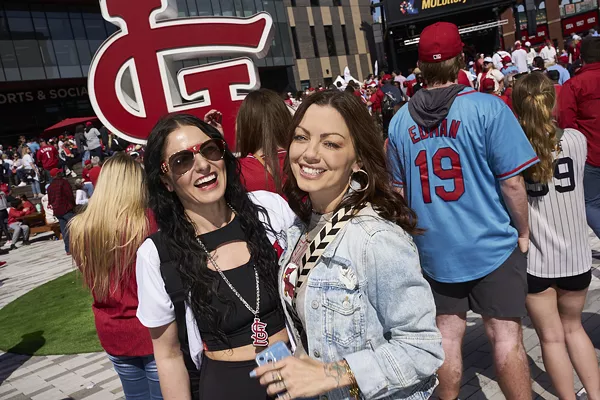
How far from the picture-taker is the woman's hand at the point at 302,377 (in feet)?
4.82

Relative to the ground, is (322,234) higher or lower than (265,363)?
higher

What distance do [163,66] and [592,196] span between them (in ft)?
14.1

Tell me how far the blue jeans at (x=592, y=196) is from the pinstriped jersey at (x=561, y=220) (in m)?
1.30

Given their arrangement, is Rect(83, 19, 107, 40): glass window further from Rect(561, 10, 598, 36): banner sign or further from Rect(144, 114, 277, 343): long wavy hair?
Rect(561, 10, 598, 36): banner sign

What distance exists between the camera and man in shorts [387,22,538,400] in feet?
8.50

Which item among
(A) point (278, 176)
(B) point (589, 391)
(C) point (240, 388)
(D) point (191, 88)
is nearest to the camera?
(C) point (240, 388)

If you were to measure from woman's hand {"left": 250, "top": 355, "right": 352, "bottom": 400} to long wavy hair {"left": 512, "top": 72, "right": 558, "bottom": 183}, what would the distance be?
1.92m

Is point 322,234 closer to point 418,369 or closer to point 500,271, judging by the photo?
point 418,369

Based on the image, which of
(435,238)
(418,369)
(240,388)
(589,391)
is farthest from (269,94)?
(589,391)

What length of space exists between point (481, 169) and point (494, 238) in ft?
1.24

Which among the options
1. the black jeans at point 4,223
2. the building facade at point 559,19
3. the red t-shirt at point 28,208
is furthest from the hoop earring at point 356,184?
the building facade at point 559,19

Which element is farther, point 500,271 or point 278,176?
point 278,176

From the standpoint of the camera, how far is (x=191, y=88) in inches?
210

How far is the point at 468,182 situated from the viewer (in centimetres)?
265
